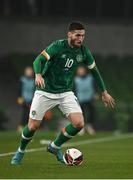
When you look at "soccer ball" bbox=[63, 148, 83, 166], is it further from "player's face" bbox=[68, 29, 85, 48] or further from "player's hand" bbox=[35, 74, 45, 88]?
"player's face" bbox=[68, 29, 85, 48]

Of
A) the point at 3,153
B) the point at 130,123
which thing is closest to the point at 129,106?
the point at 130,123

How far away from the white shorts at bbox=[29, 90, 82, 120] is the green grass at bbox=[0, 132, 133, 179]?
2.78ft

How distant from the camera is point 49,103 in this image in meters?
14.8

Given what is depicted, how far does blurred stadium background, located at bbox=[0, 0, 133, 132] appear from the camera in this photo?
3616 centimetres

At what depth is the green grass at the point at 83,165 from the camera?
1302 centimetres

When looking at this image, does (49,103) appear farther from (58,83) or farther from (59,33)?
(59,33)

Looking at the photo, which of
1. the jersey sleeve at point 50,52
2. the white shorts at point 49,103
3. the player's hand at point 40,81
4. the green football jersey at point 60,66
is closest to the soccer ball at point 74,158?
the white shorts at point 49,103

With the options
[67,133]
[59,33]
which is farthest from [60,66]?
[59,33]

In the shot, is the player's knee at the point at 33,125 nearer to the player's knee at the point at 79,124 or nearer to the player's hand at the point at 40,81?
the player's knee at the point at 79,124

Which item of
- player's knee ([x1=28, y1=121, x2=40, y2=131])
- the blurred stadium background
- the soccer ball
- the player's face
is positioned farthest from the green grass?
the blurred stadium background

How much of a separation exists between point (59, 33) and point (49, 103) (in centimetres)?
2169

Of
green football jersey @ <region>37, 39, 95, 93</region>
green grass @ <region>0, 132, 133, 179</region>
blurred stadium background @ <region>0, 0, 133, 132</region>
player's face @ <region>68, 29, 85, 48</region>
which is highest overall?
player's face @ <region>68, 29, 85, 48</region>

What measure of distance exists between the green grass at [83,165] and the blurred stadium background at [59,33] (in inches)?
611

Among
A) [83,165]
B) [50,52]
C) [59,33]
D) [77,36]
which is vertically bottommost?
[59,33]
